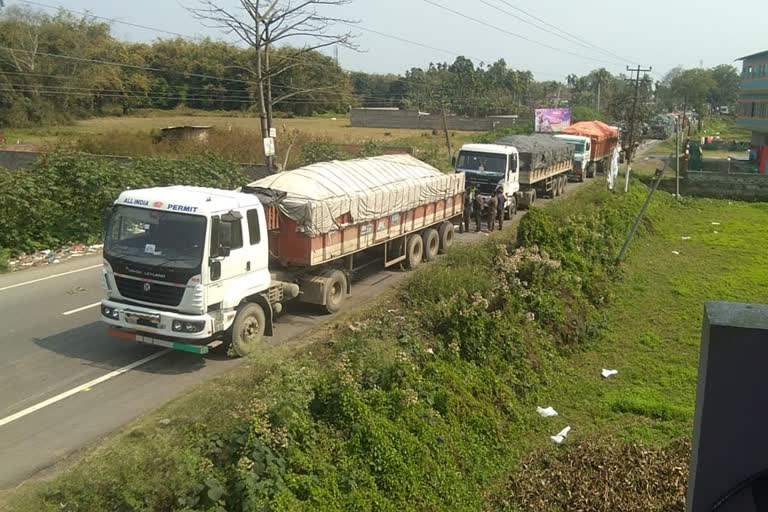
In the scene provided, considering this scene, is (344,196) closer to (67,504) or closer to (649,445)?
(649,445)

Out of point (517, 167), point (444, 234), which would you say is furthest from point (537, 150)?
point (444, 234)

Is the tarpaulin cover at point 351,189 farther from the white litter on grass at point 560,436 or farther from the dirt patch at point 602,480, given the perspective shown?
the dirt patch at point 602,480

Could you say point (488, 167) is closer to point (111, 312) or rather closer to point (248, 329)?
point (248, 329)

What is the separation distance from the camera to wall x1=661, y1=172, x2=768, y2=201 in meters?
31.7

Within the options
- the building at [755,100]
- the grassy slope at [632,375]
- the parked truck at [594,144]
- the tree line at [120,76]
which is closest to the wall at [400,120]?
the tree line at [120,76]

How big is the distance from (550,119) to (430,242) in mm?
34558

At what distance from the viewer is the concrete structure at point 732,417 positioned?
12.3ft

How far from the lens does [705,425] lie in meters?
3.88

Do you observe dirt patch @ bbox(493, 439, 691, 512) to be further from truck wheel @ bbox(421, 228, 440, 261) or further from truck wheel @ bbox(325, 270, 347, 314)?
truck wheel @ bbox(421, 228, 440, 261)

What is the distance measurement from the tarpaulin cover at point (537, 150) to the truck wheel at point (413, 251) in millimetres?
9641

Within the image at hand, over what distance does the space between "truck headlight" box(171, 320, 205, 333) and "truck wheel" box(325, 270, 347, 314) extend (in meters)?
2.98

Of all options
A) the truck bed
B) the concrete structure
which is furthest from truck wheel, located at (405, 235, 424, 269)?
the concrete structure

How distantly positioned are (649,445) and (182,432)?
18.7 feet

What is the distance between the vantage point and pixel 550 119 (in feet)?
156
